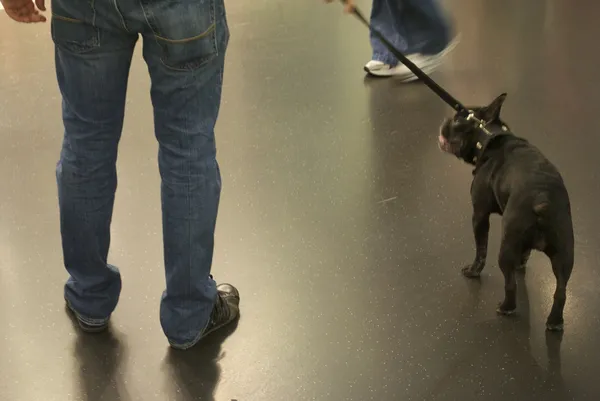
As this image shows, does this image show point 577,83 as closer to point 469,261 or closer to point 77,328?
point 469,261

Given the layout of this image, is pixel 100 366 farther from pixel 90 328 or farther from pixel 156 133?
pixel 156 133

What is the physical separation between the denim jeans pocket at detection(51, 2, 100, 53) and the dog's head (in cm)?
101

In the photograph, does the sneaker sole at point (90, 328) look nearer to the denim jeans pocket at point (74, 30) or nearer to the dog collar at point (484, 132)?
the denim jeans pocket at point (74, 30)

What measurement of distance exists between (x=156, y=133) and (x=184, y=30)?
0.29 meters

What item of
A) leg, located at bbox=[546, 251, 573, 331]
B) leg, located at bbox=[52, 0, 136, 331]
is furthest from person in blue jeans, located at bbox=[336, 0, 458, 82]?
leg, located at bbox=[52, 0, 136, 331]

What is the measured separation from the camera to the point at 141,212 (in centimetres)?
250

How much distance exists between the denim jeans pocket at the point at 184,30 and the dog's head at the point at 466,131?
0.81 meters

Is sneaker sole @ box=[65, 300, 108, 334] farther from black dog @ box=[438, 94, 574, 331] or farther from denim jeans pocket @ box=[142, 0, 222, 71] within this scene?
black dog @ box=[438, 94, 574, 331]

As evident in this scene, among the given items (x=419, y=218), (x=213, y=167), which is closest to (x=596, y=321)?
(x=419, y=218)

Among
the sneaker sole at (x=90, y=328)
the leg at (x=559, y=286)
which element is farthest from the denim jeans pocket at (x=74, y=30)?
the leg at (x=559, y=286)

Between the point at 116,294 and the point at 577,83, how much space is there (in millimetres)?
2234

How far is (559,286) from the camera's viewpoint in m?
1.89

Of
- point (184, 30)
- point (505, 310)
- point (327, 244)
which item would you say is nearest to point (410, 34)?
point (327, 244)

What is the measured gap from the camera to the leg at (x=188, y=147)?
1.47m
